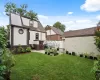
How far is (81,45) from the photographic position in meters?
13.5

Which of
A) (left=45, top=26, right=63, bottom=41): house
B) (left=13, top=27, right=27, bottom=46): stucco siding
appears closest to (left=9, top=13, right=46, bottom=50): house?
(left=13, top=27, right=27, bottom=46): stucco siding

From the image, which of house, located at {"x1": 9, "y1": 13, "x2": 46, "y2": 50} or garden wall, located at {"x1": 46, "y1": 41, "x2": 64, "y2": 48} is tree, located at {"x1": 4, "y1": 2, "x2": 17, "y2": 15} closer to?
house, located at {"x1": 9, "y1": 13, "x2": 46, "y2": 50}

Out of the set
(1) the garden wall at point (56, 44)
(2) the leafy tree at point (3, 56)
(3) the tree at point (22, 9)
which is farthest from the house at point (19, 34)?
(3) the tree at point (22, 9)

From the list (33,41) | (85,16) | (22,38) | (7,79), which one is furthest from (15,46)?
(85,16)

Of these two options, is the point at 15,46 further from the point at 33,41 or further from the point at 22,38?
the point at 33,41

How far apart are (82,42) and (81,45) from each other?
473 millimetres

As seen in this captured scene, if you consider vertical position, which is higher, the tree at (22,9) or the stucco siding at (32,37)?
the tree at (22,9)

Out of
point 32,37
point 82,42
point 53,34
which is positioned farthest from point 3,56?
point 53,34

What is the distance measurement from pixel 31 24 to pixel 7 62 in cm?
1631

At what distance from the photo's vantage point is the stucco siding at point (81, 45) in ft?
39.0

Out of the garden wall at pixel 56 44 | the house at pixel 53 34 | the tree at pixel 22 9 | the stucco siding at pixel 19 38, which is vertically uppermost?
the tree at pixel 22 9

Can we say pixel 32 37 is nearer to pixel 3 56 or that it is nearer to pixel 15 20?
pixel 15 20

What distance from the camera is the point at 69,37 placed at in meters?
15.6

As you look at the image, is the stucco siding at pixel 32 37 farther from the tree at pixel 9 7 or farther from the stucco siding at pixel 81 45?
the tree at pixel 9 7
